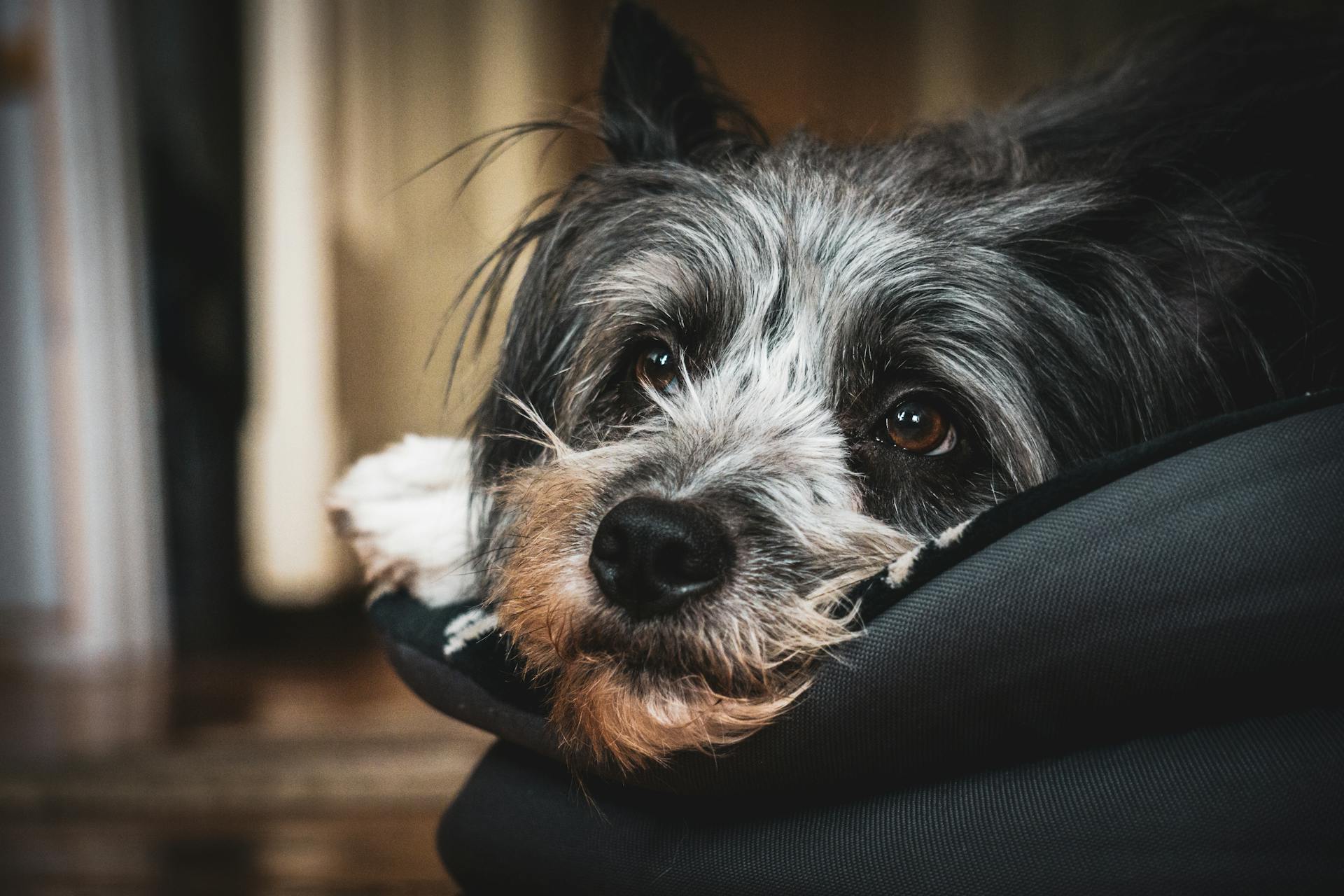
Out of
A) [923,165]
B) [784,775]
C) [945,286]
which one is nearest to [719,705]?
[784,775]

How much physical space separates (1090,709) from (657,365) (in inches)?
34.5

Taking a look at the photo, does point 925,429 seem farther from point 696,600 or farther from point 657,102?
point 657,102

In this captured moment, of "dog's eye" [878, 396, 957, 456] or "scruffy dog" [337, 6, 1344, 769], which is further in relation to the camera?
"dog's eye" [878, 396, 957, 456]

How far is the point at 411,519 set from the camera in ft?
5.76

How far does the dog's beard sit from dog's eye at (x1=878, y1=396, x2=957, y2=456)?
0.34 ft

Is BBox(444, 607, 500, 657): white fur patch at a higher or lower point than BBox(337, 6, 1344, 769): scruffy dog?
lower

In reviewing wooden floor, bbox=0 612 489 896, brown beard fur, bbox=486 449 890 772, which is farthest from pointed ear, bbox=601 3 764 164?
wooden floor, bbox=0 612 489 896

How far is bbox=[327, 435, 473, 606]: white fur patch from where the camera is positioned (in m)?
1.71

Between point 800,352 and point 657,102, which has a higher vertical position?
point 657,102

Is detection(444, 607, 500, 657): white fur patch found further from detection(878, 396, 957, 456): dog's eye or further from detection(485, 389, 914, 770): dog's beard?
detection(878, 396, 957, 456): dog's eye

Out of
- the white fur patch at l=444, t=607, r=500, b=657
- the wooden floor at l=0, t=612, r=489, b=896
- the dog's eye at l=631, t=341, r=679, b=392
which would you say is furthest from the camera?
the wooden floor at l=0, t=612, r=489, b=896

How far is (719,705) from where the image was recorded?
1135 millimetres

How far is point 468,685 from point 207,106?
4.78 meters

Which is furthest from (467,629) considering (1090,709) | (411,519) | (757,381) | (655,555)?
(1090,709)
